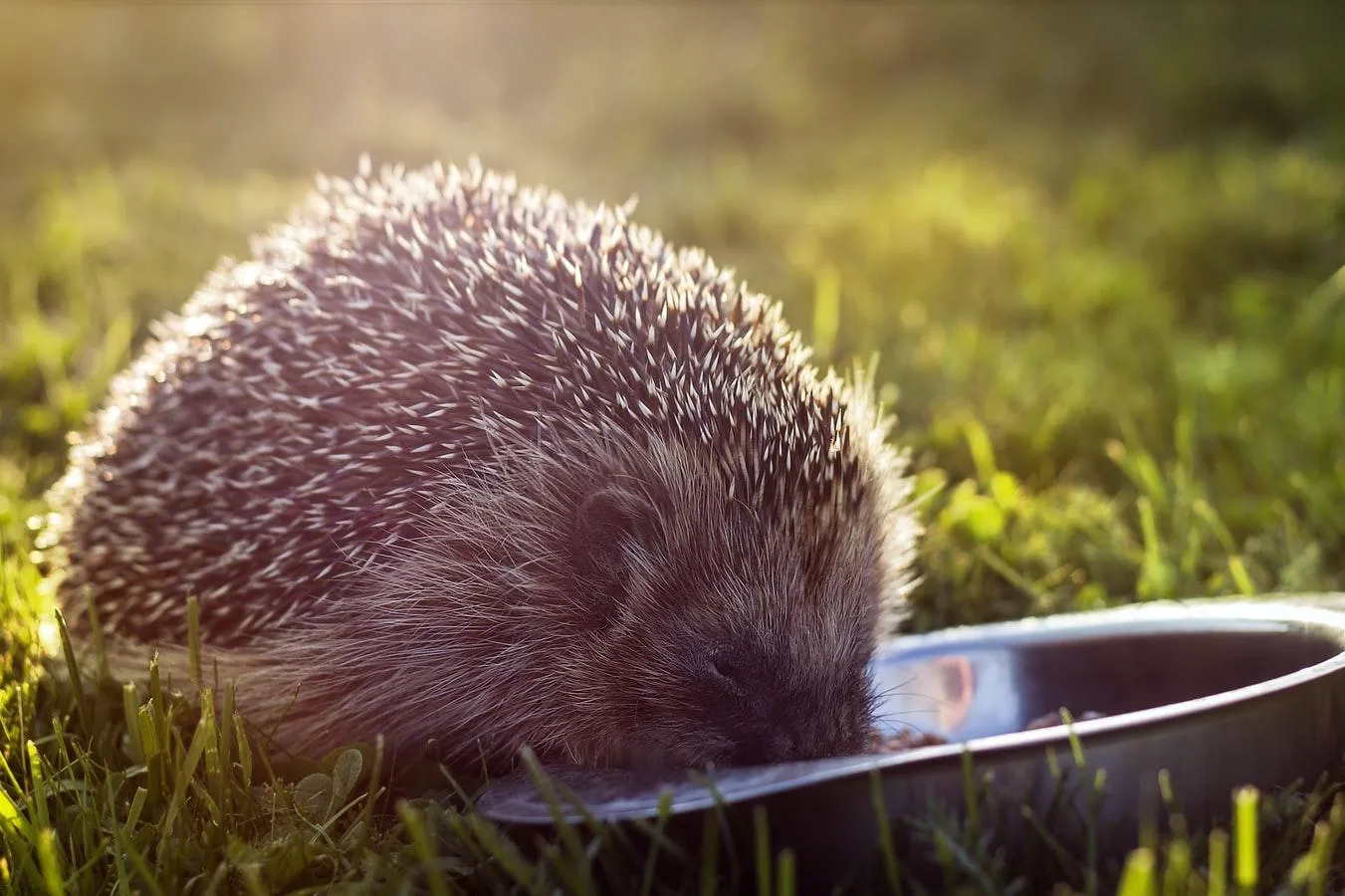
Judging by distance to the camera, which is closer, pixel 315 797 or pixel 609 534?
pixel 315 797

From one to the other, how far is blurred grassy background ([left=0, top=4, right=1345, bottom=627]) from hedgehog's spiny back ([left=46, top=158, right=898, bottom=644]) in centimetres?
83

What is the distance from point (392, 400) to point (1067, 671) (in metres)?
1.44

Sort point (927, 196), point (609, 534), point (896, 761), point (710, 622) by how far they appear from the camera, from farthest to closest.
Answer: point (927, 196), point (609, 534), point (710, 622), point (896, 761)

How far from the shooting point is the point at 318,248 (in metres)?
2.77

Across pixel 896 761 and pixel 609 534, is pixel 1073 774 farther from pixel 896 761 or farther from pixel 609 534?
pixel 609 534

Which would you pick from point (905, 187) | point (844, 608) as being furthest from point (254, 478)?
point (905, 187)

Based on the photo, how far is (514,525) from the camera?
2.45 m

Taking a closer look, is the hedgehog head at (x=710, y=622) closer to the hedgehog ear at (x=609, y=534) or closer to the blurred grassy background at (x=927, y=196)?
the hedgehog ear at (x=609, y=534)

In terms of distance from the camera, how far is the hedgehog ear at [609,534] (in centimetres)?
243

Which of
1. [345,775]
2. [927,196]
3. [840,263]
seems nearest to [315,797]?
[345,775]

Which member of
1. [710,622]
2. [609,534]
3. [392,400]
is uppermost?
[392,400]

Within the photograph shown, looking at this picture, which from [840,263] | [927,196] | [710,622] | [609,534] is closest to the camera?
[710,622]

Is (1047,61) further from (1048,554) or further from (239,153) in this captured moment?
(1048,554)

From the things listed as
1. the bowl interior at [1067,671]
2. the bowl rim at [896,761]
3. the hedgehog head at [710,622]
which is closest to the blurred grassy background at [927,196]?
the bowl interior at [1067,671]
